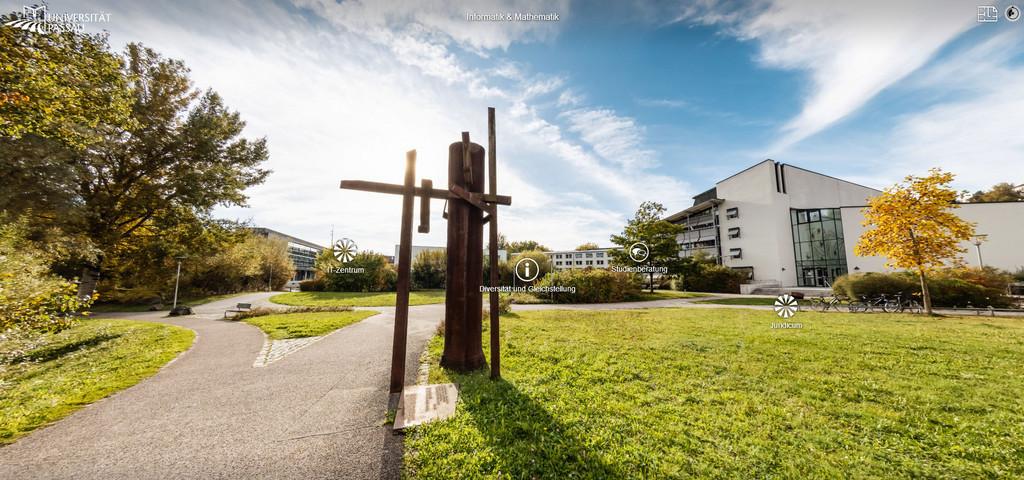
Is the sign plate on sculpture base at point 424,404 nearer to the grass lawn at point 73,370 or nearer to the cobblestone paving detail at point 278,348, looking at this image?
the grass lawn at point 73,370

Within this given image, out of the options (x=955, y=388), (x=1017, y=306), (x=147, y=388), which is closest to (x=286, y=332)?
(x=147, y=388)

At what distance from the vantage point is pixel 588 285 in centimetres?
2266

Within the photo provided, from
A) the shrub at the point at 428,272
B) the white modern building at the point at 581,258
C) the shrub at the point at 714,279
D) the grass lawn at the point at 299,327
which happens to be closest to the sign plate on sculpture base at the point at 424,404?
the grass lawn at the point at 299,327

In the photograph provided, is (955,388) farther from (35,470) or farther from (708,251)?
(708,251)

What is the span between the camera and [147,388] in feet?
18.2

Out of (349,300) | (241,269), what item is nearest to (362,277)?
(349,300)

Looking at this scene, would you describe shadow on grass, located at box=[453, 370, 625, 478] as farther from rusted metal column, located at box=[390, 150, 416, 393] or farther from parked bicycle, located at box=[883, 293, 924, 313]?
parked bicycle, located at box=[883, 293, 924, 313]

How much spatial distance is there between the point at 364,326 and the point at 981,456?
1354 cm

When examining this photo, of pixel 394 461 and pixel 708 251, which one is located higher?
pixel 708 251

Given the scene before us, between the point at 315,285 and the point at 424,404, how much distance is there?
3730cm

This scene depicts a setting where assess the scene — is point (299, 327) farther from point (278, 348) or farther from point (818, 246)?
point (818, 246)

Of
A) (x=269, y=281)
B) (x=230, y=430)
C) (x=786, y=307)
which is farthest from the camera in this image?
(x=269, y=281)

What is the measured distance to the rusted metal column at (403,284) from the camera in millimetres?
4945

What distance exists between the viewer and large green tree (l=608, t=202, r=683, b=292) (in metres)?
32.4
